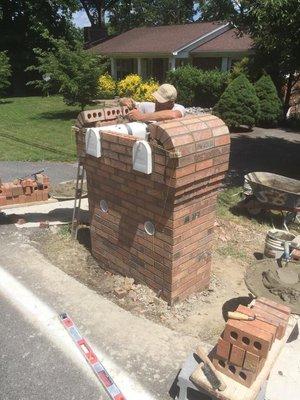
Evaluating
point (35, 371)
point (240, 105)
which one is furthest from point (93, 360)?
point (240, 105)

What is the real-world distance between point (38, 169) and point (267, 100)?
10151 mm

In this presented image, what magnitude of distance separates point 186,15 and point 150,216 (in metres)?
59.2

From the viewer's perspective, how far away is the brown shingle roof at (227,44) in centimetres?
2069

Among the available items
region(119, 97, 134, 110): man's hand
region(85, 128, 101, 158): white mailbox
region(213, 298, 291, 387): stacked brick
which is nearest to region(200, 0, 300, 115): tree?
region(119, 97, 134, 110): man's hand

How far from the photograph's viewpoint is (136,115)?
474cm

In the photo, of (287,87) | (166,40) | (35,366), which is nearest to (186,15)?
(166,40)

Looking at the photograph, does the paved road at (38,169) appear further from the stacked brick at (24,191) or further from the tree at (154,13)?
the tree at (154,13)

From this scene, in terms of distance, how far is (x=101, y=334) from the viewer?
3658 mm

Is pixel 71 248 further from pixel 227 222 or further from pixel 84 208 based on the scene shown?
pixel 227 222

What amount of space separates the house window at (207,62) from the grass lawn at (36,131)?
8.65 meters

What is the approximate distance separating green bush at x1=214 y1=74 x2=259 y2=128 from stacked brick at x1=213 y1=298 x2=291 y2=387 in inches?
514

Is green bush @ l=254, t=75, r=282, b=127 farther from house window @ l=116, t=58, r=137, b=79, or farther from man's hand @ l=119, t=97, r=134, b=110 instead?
house window @ l=116, t=58, r=137, b=79

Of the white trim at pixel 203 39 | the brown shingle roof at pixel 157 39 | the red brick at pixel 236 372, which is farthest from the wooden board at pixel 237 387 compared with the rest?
the white trim at pixel 203 39

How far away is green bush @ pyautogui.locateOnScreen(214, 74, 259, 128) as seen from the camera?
15039 millimetres
